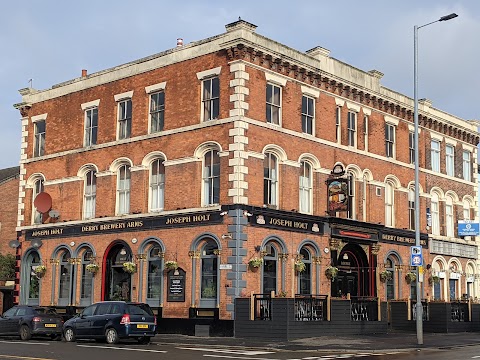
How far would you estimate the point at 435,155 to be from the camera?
43.8m

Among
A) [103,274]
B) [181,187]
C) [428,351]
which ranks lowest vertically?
[428,351]

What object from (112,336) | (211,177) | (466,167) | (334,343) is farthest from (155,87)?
(466,167)

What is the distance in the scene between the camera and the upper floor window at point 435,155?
1713 inches

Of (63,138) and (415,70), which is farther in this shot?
(63,138)

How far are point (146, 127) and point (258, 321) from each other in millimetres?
11489

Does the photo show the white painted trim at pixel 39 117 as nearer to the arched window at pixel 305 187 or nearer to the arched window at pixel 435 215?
the arched window at pixel 305 187

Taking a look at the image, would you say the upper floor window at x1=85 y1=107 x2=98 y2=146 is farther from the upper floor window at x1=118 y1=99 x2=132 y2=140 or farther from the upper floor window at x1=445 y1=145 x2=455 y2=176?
the upper floor window at x1=445 y1=145 x2=455 y2=176

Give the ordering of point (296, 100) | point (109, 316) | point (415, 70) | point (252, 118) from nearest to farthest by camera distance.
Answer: point (109, 316), point (415, 70), point (252, 118), point (296, 100)

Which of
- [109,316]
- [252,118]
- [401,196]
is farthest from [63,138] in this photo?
[401,196]

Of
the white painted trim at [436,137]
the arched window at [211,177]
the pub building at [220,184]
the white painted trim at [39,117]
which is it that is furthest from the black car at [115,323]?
the white painted trim at [436,137]

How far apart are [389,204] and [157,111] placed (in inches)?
548

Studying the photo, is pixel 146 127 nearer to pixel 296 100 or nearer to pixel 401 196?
pixel 296 100

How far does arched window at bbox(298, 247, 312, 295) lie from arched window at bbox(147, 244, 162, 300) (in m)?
6.43

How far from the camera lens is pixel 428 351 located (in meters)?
23.8
